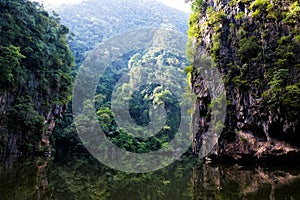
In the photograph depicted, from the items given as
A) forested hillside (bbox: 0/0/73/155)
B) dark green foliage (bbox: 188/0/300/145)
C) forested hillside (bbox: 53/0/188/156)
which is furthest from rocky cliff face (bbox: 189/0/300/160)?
forested hillside (bbox: 53/0/188/156)

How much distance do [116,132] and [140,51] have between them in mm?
23986

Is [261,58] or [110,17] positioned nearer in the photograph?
[261,58]

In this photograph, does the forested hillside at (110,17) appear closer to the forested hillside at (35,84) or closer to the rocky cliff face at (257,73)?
the forested hillside at (35,84)

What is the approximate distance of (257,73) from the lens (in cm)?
1273

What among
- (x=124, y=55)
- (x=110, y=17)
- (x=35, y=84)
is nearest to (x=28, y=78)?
(x=35, y=84)

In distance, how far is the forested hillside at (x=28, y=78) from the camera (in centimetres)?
1516

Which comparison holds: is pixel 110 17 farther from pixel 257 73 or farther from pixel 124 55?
pixel 257 73

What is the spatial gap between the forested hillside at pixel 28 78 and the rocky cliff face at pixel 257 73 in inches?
376

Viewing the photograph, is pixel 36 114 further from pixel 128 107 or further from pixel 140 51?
pixel 140 51

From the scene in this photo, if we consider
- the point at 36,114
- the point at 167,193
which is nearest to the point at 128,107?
the point at 36,114

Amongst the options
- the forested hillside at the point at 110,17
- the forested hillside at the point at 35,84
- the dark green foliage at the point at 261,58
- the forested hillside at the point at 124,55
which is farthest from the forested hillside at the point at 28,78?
the forested hillside at the point at 110,17

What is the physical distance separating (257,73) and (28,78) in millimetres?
12470

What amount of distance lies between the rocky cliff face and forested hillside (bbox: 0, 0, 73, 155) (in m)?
9.54

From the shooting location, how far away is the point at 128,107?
33625 mm
